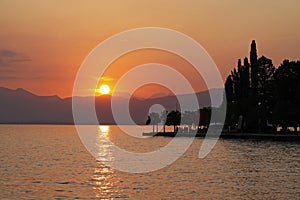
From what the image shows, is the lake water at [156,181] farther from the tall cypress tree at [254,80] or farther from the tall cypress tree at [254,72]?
the tall cypress tree at [254,72]

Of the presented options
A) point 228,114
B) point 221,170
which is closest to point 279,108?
point 228,114

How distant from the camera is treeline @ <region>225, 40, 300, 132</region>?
13712cm

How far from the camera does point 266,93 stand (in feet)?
490

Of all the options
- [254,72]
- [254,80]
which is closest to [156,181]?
[254,72]

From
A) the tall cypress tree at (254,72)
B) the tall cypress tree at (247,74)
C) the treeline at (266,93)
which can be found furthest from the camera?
the tall cypress tree at (247,74)

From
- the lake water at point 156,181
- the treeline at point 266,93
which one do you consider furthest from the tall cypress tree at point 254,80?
the lake water at point 156,181

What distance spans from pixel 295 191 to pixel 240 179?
33.7 feet

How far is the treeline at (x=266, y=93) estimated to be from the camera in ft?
450

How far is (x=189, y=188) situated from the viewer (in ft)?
154

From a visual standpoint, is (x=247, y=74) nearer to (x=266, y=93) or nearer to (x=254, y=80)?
(x=254, y=80)

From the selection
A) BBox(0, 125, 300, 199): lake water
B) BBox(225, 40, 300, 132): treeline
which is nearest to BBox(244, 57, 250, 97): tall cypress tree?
BBox(225, 40, 300, 132): treeline

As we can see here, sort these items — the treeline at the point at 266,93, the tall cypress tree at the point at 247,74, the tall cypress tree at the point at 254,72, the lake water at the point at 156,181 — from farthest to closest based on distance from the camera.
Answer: the tall cypress tree at the point at 247,74 < the tall cypress tree at the point at 254,72 < the treeline at the point at 266,93 < the lake water at the point at 156,181

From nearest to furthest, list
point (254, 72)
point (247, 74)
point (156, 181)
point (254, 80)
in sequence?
point (156, 181)
point (254, 72)
point (254, 80)
point (247, 74)

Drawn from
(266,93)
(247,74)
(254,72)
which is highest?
(254,72)
